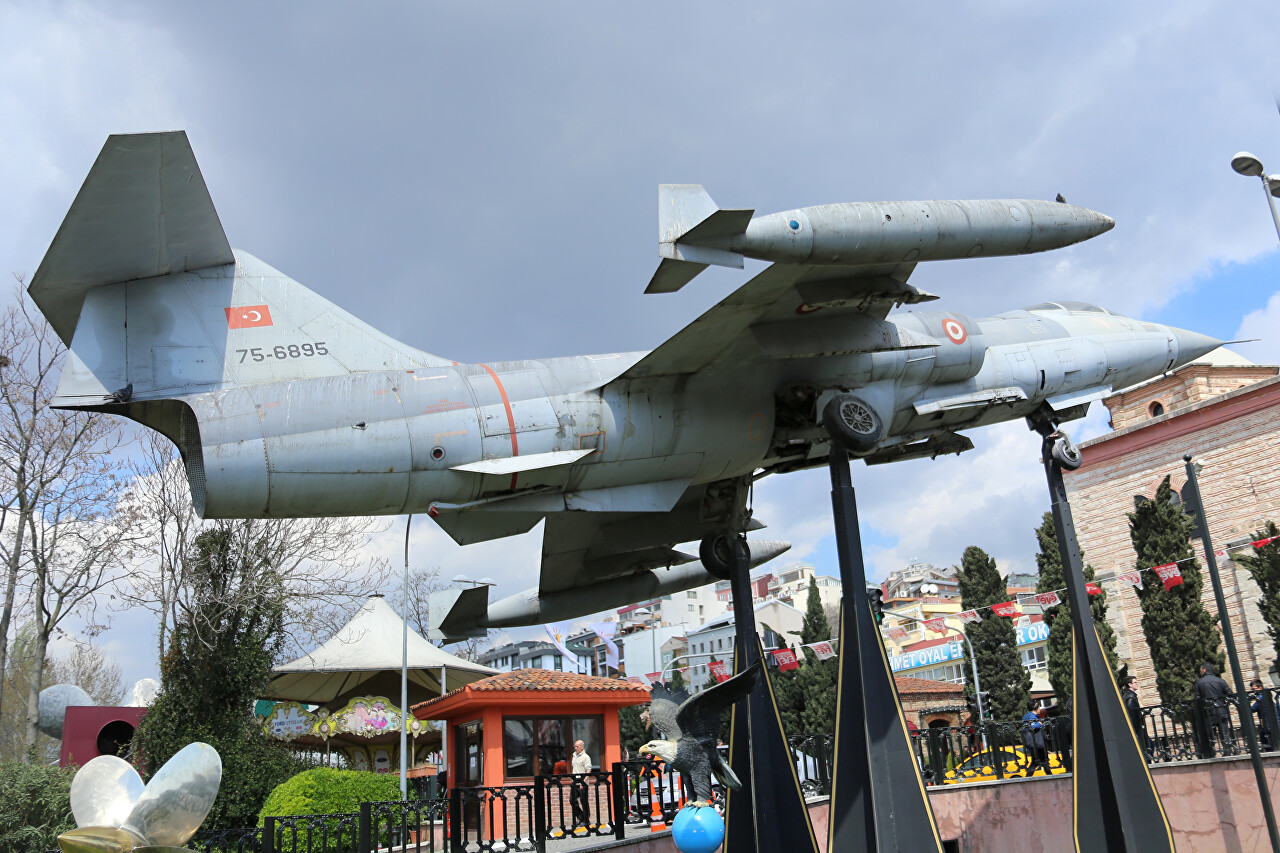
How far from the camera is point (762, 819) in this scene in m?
9.20

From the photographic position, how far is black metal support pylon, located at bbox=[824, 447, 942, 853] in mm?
8414

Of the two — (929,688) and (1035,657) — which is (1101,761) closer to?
(929,688)

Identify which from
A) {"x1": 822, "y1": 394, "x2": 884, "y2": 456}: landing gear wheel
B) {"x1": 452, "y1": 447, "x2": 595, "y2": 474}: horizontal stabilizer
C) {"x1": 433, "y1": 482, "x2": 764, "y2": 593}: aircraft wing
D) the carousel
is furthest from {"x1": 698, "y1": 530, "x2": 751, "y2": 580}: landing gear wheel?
the carousel

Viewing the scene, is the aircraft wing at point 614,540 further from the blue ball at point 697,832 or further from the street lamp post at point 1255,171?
the street lamp post at point 1255,171

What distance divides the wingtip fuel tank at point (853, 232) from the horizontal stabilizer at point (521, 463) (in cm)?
209

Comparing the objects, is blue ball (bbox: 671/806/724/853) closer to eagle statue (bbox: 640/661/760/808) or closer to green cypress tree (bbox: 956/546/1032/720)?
eagle statue (bbox: 640/661/760/808)

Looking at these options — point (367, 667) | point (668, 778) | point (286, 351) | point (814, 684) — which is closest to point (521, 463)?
point (286, 351)

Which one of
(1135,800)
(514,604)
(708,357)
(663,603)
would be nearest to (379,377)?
(708,357)

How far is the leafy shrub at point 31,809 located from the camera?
544 inches

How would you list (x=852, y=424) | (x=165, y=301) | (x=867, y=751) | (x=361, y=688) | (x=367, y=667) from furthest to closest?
(x=361, y=688) < (x=367, y=667) < (x=852, y=424) < (x=867, y=751) < (x=165, y=301)

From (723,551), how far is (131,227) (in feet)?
23.7

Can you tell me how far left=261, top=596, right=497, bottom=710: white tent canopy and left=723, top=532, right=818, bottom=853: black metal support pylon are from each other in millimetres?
16399

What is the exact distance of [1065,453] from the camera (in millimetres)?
10836

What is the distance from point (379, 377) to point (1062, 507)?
7.95 m
